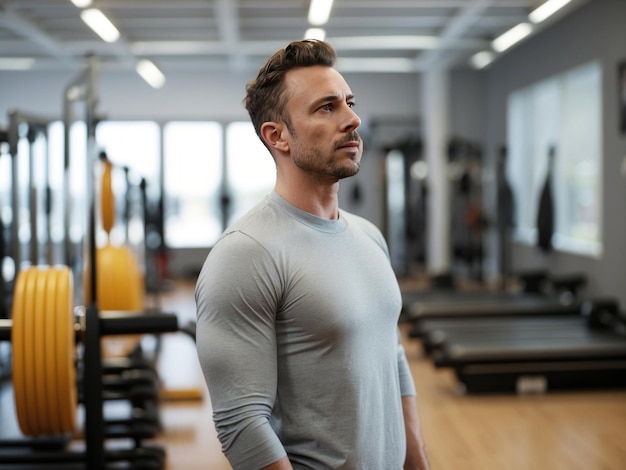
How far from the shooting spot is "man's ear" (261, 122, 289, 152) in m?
1.35

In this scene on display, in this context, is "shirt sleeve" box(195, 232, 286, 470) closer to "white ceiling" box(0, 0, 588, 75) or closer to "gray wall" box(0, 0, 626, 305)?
"white ceiling" box(0, 0, 588, 75)

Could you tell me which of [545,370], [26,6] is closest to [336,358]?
[545,370]

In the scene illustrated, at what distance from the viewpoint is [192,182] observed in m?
11.2

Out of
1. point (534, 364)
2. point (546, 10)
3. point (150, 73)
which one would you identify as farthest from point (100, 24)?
point (534, 364)

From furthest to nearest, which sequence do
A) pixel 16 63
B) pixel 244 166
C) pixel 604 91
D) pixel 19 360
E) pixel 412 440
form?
pixel 244 166 < pixel 16 63 < pixel 604 91 < pixel 19 360 < pixel 412 440

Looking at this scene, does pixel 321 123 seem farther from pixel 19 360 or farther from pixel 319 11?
pixel 319 11

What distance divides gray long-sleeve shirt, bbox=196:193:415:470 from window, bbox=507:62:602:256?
580cm

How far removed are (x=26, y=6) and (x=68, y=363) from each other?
16.4 ft

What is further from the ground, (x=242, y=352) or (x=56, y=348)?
(x=242, y=352)

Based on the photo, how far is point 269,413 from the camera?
125cm

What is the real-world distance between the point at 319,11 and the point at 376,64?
3370 mm

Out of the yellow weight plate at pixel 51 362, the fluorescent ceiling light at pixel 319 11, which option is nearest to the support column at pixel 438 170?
the fluorescent ceiling light at pixel 319 11

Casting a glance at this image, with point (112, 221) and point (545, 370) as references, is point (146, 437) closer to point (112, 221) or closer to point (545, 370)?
point (112, 221)

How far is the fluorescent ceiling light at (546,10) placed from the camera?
6.50m
